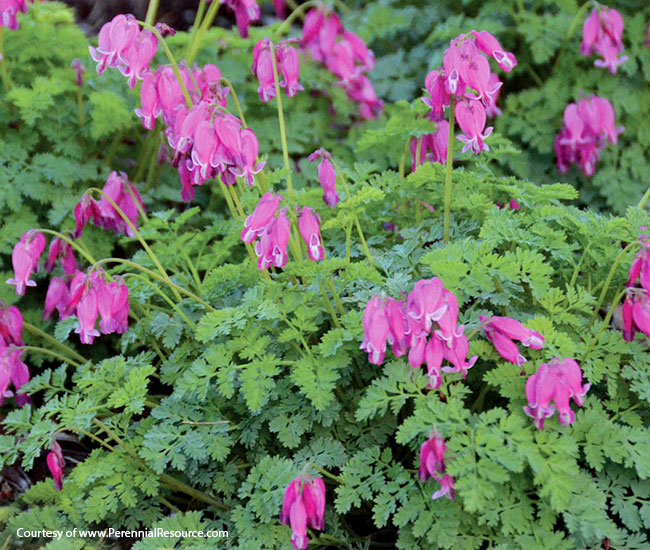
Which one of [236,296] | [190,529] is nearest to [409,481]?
[190,529]

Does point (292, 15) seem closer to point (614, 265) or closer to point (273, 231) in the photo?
point (273, 231)

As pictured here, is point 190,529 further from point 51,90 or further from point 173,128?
point 51,90

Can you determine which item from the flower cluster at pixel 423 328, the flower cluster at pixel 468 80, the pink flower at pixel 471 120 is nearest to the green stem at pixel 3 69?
the flower cluster at pixel 468 80

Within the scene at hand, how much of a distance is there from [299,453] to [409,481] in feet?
1.30

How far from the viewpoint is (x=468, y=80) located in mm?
2514

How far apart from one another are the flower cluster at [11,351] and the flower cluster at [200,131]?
86cm

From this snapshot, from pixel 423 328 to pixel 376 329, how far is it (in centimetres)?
14

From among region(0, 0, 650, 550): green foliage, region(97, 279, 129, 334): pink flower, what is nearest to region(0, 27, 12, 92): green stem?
region(0, 0, 650, 550): green foliage

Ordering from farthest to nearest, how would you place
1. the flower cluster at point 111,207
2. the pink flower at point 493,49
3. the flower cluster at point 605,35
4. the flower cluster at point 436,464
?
the flower cluster at point 605,35, the flower cluster at point 111,207, the pink flower at point 493,49, the flower cluster at point 436,464

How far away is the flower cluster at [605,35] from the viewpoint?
4250mm

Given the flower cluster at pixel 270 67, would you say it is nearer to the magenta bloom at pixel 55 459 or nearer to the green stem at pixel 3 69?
the magenta bloom at pixel 55 459

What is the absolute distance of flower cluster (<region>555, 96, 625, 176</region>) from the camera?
14.2 ft

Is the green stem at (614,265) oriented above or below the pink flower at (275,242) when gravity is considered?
below

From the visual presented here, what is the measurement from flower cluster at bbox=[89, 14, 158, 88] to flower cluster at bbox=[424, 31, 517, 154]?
3.38 feet
